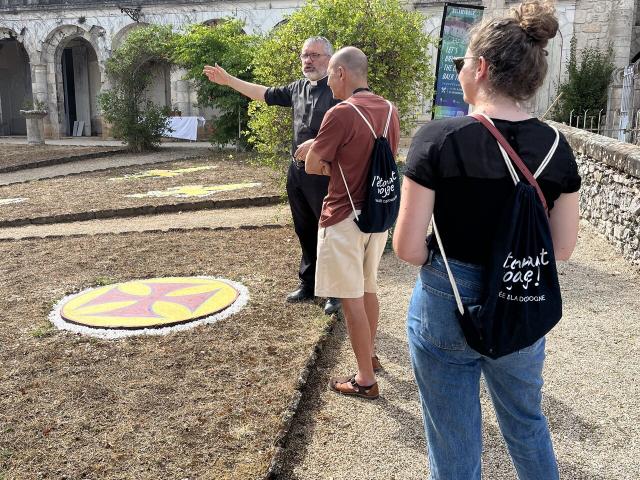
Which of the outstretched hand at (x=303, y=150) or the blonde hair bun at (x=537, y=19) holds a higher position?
the blonde hair bun at (x=537, y=19)

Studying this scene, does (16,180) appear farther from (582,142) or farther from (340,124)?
(340,124)

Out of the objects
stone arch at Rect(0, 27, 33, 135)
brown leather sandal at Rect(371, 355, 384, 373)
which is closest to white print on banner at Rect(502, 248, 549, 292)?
brown leather sandal at Rect(371, 355, 384, 373)

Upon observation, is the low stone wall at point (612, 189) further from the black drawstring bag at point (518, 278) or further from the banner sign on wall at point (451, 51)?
the black drawstring bag at point (518, 278)

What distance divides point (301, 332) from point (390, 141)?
155 cm

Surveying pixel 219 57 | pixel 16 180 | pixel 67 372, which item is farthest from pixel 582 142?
pixel 219 57

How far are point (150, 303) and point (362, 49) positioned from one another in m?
3.39

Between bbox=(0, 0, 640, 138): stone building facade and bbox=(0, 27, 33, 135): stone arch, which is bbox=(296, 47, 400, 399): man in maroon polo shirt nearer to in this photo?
bbox=(0, 0, 640, 138): stone building facade

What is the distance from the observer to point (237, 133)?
17922mm

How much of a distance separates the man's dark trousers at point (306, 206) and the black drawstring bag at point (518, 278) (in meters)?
2.74

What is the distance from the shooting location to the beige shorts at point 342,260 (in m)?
3.38

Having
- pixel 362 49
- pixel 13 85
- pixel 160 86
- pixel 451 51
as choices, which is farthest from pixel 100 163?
pixel 13 85

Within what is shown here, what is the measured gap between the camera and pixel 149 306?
16.1 feet

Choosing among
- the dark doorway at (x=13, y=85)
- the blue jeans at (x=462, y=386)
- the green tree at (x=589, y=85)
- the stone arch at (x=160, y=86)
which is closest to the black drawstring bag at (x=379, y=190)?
the blue jeans at (x=462, y=386)

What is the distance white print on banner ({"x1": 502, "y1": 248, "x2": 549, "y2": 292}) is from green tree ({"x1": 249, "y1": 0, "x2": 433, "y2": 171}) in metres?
5.03
